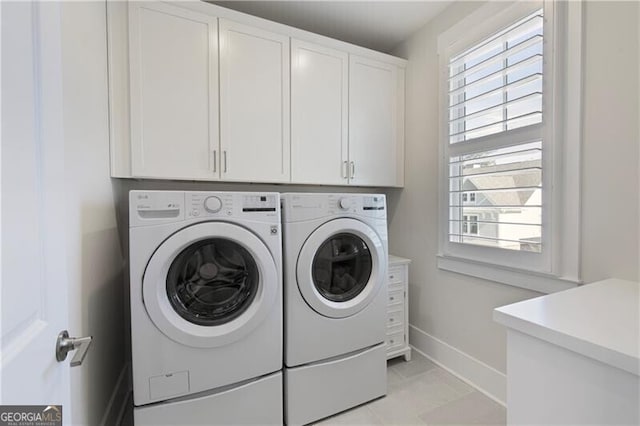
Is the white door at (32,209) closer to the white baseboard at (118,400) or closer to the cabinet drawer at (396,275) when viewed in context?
the white baseboard at (118,400)

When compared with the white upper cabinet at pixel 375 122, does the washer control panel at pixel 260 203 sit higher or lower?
lower

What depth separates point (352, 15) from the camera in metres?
2.01

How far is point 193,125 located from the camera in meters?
1.67

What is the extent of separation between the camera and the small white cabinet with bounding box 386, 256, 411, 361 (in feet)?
6.44

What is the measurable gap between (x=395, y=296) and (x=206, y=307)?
125 centimetres

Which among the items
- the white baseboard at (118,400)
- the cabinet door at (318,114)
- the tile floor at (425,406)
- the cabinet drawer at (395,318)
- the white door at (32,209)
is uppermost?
the cabinet door at (318,114)

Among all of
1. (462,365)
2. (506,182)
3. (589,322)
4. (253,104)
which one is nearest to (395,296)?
(462,365)

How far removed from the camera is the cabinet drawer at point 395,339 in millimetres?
1957

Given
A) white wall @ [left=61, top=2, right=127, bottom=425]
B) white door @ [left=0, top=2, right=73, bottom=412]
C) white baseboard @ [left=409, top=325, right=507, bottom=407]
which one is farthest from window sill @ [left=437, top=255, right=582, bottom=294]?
white wall @ [left=61, top=2, right=127, bottom=425]

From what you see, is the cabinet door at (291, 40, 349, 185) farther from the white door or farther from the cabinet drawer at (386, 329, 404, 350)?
the white door

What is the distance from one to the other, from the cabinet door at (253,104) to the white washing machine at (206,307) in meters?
0.55

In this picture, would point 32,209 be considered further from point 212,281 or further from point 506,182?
point 506,182

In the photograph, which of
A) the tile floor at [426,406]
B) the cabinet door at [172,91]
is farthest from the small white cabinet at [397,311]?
the cabinet door at [172,91]

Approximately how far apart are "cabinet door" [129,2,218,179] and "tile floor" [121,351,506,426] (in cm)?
142
